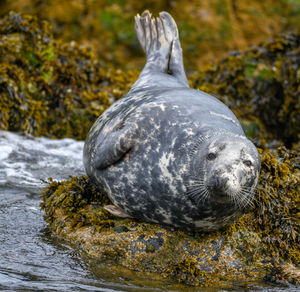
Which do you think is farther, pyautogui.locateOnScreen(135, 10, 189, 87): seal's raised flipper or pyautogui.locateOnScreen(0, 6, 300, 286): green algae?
pyautogui.locateOnScreen(135, 10, 189, 87): seal's raised flipper

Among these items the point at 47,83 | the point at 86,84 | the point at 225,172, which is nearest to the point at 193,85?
the point at 86,84

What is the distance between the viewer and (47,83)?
7.06m

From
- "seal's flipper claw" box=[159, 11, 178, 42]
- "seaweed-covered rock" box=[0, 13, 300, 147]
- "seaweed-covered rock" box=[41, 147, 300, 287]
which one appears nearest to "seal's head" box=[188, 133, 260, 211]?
"seaweed-covered rock" box=[41, 147, 300, 287]

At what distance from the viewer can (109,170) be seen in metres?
3.97

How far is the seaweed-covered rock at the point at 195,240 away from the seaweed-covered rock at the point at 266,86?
3083mm

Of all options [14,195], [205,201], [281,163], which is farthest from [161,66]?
[205,201]

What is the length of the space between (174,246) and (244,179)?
0.78 meters

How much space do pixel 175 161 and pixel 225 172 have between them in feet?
1.72

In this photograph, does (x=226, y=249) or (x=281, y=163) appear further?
(x=281, y=163)

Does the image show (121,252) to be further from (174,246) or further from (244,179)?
(244,179)

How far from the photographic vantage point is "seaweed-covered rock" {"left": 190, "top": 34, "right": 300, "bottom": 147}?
736 centimetres

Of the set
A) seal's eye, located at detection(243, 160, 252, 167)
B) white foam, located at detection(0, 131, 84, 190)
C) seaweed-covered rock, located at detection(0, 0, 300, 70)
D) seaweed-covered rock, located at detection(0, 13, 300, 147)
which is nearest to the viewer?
seal's eye, located at detection(243, 160, 252, 167)

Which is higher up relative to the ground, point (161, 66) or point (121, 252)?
point (161, 66)

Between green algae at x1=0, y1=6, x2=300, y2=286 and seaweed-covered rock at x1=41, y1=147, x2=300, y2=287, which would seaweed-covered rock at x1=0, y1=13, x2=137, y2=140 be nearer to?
green algae at x1=0, y1=6, x2=300, y2=286
